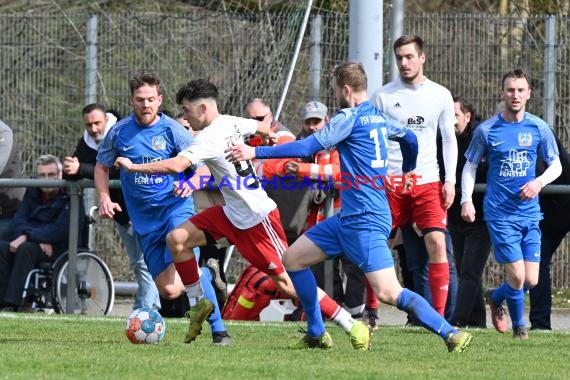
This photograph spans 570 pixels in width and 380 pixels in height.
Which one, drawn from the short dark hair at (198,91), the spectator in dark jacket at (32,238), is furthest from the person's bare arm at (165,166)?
the spectator in dark jacket at (32,238)

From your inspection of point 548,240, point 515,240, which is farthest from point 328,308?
point 548,240

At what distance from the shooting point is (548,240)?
12.5 m

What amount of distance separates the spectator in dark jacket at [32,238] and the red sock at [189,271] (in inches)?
150

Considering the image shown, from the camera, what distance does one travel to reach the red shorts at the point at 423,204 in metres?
11.5

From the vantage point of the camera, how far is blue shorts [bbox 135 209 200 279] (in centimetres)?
1120

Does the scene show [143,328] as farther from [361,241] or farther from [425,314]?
[425,314]

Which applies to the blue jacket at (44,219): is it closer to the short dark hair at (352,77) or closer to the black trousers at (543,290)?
the black trousers at (543,290)

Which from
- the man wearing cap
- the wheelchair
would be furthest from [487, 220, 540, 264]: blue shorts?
the wheelchair

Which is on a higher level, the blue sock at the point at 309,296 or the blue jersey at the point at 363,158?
the blue jersey at the point at 363,158

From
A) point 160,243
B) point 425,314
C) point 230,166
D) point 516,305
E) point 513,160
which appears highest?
point 230,166

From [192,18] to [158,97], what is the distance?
17.6 feet

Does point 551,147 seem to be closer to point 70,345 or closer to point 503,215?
point 503,215

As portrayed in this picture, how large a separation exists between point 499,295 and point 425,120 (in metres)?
1.53

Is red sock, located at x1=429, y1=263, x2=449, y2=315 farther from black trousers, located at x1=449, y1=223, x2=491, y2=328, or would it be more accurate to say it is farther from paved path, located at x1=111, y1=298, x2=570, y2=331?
paved path, located at x1=111, y1=298, x2=570, y2=331
